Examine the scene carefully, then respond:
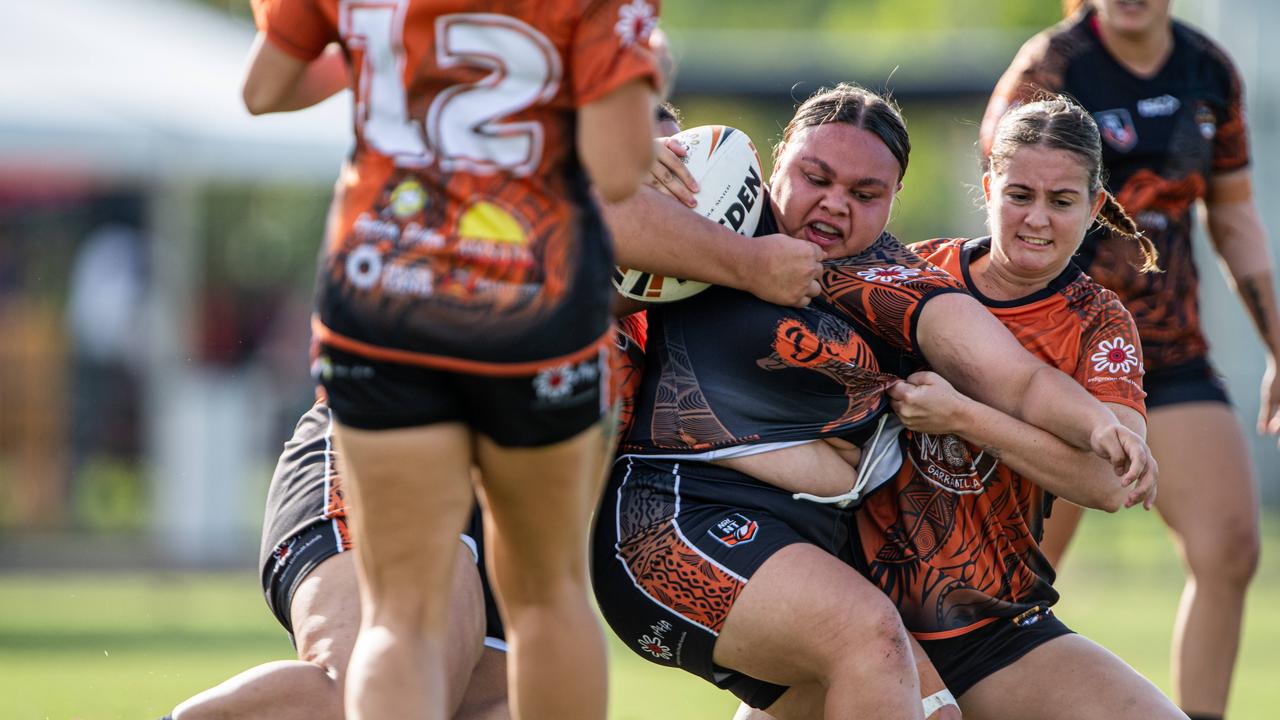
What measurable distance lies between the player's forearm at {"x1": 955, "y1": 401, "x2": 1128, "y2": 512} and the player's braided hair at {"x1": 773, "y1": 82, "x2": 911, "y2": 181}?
65cm

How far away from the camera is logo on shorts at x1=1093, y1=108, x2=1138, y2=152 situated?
5.45 metres

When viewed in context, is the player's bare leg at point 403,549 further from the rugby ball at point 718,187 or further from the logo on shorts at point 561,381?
the rugby ball at point 718,187

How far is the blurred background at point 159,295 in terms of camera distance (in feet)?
44.1

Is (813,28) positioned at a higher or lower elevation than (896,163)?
lower

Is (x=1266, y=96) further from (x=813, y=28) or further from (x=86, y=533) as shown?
Answer: (x=813, y=28)

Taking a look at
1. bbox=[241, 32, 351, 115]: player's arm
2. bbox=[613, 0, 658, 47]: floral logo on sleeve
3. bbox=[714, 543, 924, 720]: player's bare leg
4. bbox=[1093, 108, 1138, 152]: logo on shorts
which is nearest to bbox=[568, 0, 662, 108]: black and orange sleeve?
bbox=[613, 0, 658, 47]: floral logo on sleeve

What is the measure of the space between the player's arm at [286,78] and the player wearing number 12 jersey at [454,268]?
16mm

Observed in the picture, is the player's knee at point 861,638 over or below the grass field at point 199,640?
over

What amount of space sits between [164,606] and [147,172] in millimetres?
4498

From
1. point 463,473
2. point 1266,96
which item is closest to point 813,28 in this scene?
point 1266,96

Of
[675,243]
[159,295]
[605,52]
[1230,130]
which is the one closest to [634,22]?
[605,52]

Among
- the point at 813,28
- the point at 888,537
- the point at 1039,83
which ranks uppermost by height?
the point at 1039,83

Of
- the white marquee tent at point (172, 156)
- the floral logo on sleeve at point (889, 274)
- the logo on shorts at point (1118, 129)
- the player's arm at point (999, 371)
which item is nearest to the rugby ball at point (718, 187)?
the floral logo on sleeve at point (889, 274)

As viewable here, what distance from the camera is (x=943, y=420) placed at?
3.61 m
